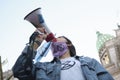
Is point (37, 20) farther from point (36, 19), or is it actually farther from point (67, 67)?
point (67, 67)

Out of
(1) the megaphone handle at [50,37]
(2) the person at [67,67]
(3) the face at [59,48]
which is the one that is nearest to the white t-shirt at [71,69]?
(2) the person at [67,67]

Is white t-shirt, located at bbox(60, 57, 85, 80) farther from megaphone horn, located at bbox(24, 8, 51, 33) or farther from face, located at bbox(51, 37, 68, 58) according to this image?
megaphone horn, located at bbox(24, 8, 51, 33)

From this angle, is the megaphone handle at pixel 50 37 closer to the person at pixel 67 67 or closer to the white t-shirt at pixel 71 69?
the person at pixel 67 67

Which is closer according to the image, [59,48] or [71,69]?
[71,69]

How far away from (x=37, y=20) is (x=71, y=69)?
0.93m

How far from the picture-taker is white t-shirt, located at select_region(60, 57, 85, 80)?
16.6 ft

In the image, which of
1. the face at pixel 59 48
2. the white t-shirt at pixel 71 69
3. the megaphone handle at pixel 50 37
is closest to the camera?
the white t-shirt at pixel 71 69

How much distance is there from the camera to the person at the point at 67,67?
16.7ft

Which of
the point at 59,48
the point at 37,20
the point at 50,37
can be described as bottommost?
the point at 59,48

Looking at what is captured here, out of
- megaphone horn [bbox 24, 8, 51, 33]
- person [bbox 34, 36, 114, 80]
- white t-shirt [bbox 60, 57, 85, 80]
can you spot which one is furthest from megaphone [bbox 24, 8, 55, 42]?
white t-shirt [bbox 60, 57, 85, 80]

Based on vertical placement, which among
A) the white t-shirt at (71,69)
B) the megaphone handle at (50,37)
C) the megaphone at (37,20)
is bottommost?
the white t-shirt at (71,69)

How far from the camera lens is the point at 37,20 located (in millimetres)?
5410

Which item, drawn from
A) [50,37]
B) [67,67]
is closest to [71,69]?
[67,67]

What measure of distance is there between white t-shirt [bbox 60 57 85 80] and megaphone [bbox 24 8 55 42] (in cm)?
44
